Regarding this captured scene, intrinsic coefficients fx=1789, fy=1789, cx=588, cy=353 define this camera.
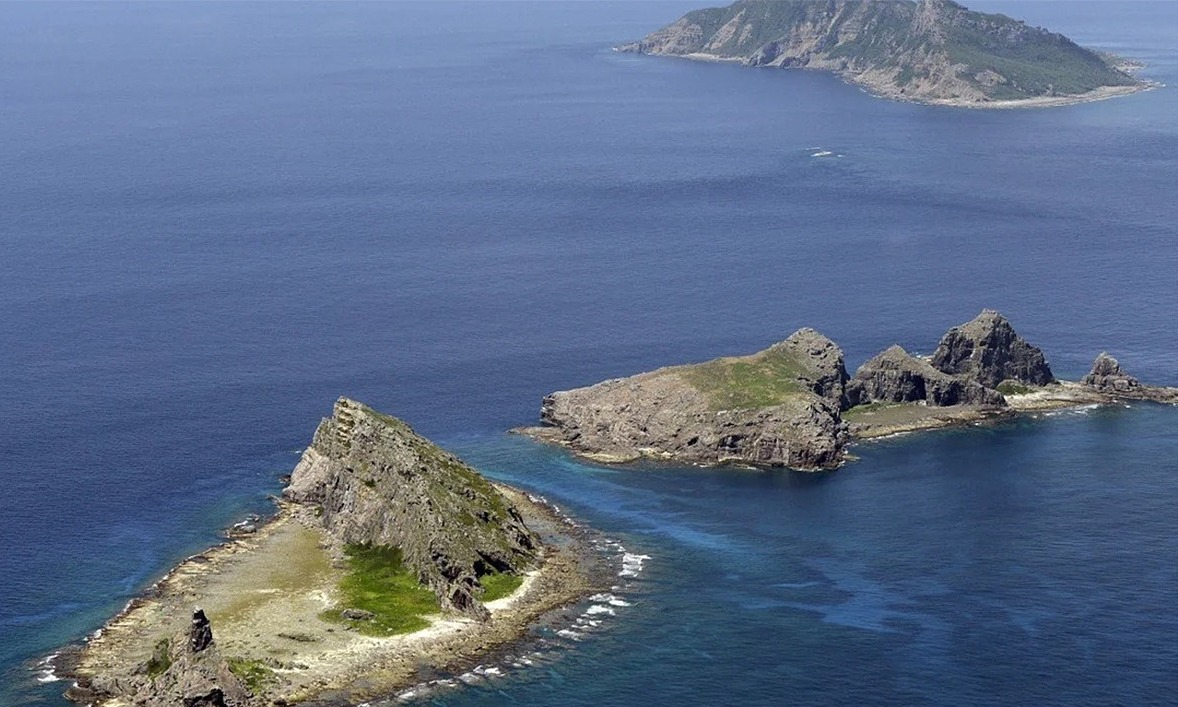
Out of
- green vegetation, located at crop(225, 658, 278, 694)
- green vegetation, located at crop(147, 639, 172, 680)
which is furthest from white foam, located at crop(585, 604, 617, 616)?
green vegetation, located at crop(147, 639, 172, 680)

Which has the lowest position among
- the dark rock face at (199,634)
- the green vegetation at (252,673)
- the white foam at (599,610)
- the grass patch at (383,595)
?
the green vegetation at (252,673)

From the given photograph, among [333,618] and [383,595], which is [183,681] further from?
Answer: [383,595]

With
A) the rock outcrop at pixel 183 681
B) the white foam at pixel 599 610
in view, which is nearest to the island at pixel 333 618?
the rock outcrop at pixel 183 681

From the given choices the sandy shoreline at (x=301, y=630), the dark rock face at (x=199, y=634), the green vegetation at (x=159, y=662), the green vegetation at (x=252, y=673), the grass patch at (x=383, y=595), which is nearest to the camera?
the dark rock face at (x=199, y=634)

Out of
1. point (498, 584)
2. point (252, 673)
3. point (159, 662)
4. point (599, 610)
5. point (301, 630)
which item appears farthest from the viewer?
point (498, 584)

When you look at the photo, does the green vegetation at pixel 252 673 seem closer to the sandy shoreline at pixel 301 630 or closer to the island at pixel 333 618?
the island at pixel 333 618

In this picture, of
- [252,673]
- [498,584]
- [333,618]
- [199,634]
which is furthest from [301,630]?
[498,584]
